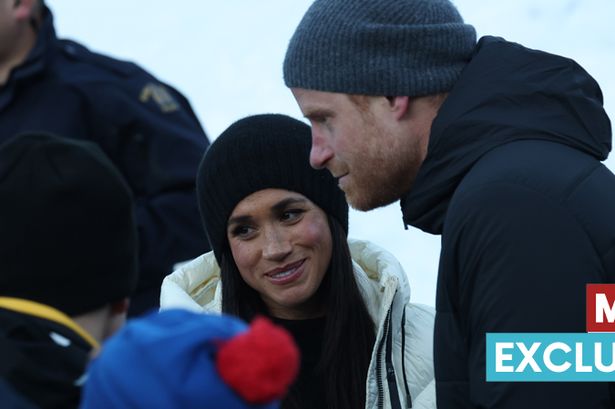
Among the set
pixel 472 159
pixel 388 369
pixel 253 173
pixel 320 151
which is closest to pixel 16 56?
pixel 253 173

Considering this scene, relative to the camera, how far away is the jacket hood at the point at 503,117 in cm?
267

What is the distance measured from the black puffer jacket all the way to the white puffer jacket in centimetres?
69

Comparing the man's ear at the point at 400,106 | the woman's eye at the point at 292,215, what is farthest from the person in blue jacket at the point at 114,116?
the man's ear at the point at 400,106

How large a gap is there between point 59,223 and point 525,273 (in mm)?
898

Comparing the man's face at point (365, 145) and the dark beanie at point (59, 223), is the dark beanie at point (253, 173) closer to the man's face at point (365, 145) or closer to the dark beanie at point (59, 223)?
the man's face at point (365, 145)

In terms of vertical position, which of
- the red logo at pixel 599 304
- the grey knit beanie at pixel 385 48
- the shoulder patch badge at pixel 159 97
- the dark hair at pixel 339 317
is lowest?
the dark hair at pixel 339 317

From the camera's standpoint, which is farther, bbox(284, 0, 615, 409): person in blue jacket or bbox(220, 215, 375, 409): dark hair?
bbox(220, 215, 375, 409): dark hair

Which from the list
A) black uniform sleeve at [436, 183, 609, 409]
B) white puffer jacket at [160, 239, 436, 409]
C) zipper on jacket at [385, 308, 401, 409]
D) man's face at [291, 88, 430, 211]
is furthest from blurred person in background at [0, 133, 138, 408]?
zipper on jacket at [385, 308, 401, 409]

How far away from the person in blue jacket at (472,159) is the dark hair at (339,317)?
741 millimetres

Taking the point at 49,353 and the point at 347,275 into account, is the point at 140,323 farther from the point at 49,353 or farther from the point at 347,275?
the point at 347,275

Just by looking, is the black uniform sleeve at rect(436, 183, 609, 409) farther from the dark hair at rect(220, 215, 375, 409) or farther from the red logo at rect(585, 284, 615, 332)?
the dark hair at rect(220, 215, 375, 409)

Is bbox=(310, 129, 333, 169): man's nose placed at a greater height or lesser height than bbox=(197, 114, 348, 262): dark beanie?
→ greater

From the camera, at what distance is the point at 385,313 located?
11.4ft

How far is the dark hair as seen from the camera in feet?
11.8
